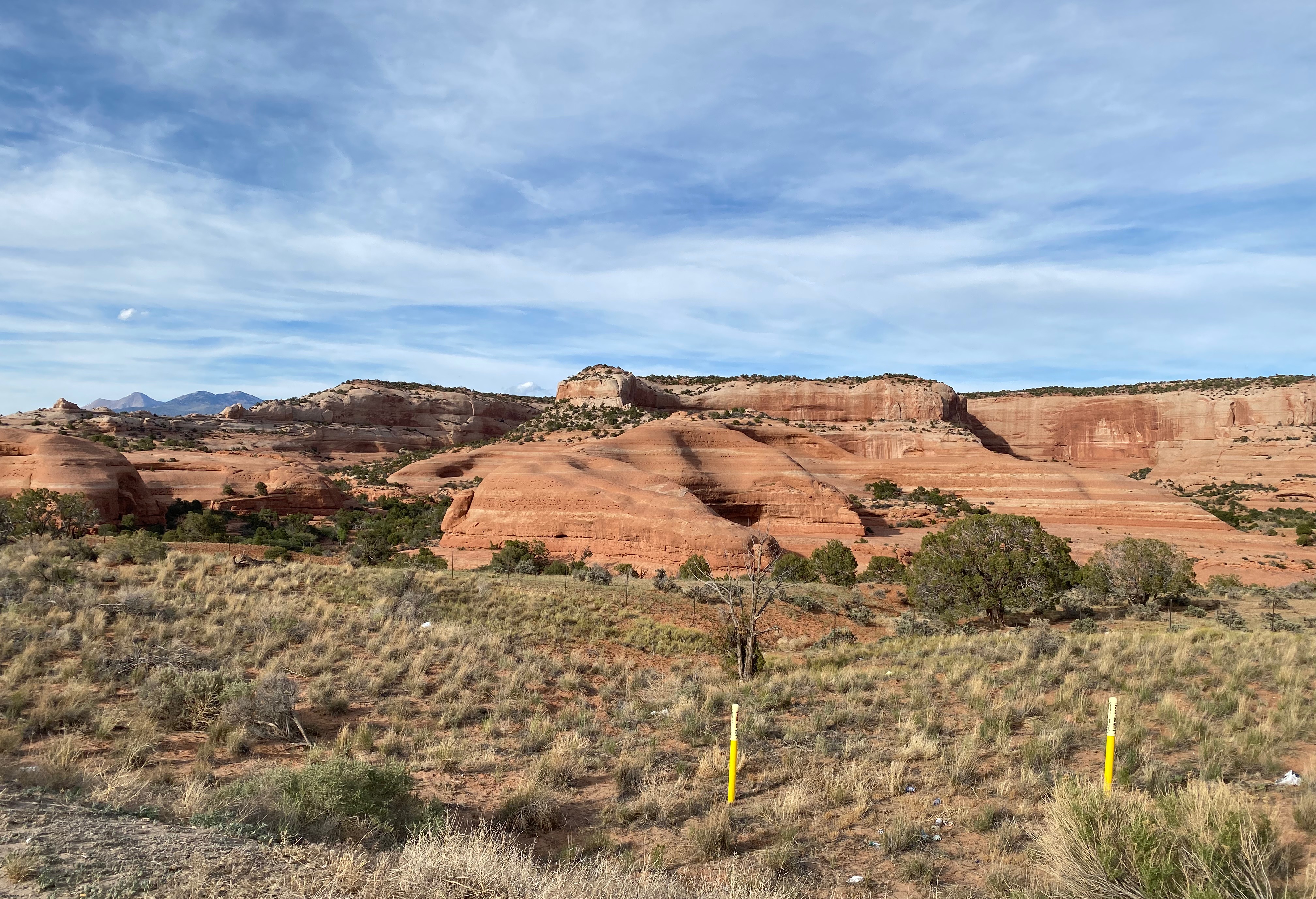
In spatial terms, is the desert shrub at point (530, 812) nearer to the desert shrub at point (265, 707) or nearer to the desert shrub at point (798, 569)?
the desert shrub at point (265, 707)

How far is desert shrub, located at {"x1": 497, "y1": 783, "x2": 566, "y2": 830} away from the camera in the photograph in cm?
547

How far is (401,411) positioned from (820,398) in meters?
50.4

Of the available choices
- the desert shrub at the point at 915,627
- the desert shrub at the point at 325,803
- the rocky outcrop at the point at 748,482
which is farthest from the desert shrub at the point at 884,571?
the desert shrub at the point at 325,803

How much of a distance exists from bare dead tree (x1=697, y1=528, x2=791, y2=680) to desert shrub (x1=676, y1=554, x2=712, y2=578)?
16 centimetres

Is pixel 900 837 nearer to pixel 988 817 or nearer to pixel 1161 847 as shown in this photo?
pixel 988 817

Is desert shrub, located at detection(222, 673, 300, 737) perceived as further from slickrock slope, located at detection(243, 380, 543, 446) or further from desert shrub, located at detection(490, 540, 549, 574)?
slickrock slope, located at detection(243, 380, 543, 446)

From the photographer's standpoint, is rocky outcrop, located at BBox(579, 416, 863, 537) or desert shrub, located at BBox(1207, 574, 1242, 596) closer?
desert shrub, located at BBox(1207, 574, 1242, 596)

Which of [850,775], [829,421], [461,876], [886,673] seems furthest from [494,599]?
[829,421]

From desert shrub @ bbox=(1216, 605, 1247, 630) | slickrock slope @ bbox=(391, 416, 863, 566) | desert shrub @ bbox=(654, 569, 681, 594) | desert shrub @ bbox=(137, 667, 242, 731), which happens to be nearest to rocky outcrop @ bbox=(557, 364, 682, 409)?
slickrock slope @ bbox=(391, 416, 863, 566)

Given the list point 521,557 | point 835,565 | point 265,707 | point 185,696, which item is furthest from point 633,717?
point 835,565

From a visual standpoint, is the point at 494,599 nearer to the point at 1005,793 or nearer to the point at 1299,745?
the point at 1005,793

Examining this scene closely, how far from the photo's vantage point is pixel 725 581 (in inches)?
811

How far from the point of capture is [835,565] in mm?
25547

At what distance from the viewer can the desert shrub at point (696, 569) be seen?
23.5 m
